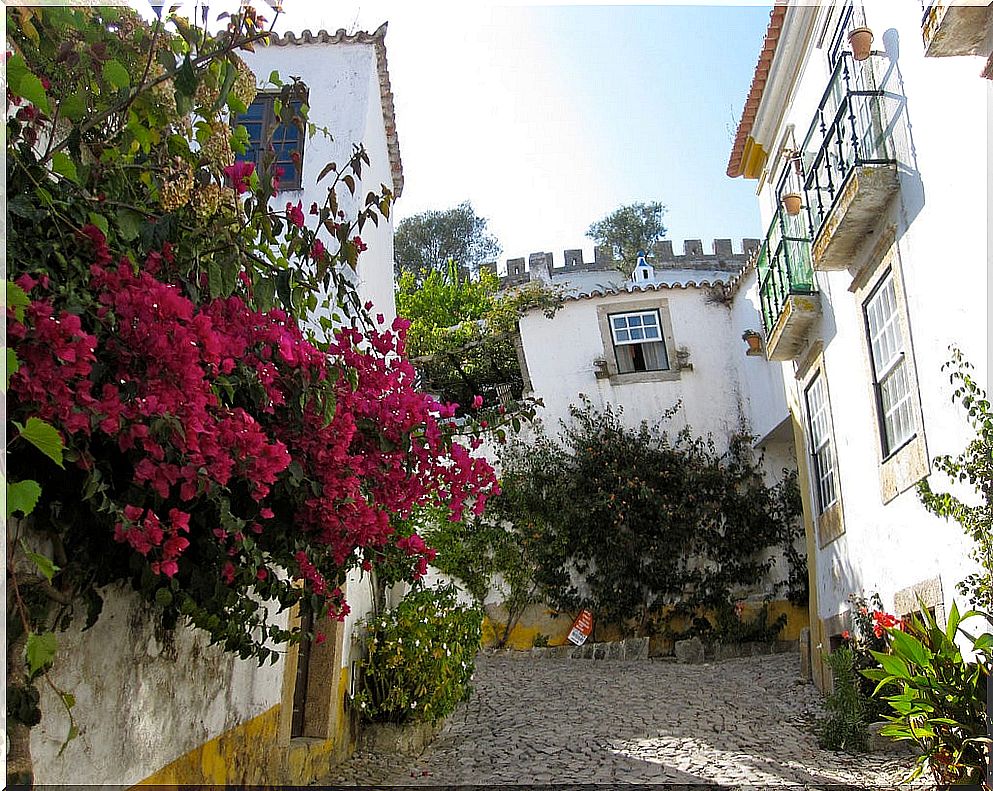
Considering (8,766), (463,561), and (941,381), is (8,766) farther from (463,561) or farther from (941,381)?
(463,561)

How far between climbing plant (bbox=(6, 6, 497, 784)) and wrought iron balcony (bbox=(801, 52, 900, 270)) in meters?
4.21

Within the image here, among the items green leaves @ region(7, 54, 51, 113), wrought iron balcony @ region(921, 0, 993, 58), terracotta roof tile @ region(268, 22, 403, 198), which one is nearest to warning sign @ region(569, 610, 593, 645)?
terracotta roof tile @ region(268, 22, 403, 198)

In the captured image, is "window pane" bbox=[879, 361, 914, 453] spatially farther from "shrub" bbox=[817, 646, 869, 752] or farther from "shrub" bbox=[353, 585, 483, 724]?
"shrub" bbox=[353, 585, 483, 724]

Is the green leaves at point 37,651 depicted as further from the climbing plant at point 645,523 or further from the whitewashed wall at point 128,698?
the climbing plant at point 645,523

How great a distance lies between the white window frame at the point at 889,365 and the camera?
683 cm

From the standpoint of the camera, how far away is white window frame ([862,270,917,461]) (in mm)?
6831

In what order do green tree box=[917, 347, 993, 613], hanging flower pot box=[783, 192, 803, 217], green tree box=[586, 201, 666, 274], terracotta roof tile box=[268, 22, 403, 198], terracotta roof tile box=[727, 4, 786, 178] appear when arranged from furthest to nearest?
1. green tree box=[586, 201, 666, 274]
2. terracotta roof tile box=[727, 4, 786, 178]
3. terracotta roof tile box=[268, 22, 403, 198]
4. hanging flower pot box=[783, 192, 803, 217]
5. green tree box=[917, 347, 993, 613]

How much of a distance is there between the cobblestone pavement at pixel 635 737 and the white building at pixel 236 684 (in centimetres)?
80

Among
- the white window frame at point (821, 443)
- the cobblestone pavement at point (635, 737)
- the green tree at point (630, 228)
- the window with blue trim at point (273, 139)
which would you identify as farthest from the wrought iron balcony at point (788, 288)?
the green tree at point (630, 228)

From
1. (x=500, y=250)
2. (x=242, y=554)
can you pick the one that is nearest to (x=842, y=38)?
(x=242, y=554)

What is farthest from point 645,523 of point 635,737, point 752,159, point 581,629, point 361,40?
point 361,40

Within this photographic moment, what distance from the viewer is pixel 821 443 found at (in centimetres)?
978

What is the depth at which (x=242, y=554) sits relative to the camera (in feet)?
11.4

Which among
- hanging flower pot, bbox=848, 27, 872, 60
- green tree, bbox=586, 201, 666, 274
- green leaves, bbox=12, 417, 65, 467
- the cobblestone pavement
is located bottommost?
the cobblestone pavement
